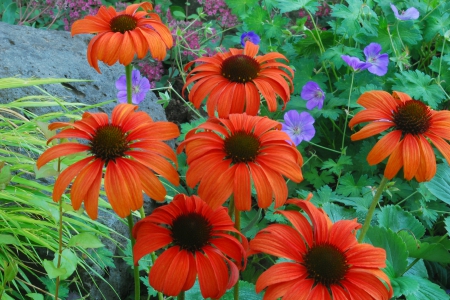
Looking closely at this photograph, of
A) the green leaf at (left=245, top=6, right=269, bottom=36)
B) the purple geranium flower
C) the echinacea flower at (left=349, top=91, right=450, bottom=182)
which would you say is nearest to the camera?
the echinacea flower at (left=349, top=91, right=450, bottom=182)

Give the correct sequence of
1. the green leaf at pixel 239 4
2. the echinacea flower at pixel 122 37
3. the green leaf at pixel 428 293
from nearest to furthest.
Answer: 1. the echinacea flower at pixel 122 37
2. the green leaf at pixel 428 293
3. the green leaf at pixel 239 4

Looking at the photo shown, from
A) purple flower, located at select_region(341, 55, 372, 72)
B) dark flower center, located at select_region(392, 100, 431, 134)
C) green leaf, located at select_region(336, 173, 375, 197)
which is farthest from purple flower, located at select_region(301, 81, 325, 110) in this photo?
dark flower center, located at select_region(392, 100, 431, 134)

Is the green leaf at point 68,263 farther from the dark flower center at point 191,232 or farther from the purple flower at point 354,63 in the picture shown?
the purple flower at point 354,63

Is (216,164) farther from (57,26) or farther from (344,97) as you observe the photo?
(57,26)

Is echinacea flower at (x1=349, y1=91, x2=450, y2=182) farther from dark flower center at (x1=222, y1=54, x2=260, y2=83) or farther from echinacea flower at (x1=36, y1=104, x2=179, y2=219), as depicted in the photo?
echinacea flower at (x1=36, y1=104, x2=179, y2=219)

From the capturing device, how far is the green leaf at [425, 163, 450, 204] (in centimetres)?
137

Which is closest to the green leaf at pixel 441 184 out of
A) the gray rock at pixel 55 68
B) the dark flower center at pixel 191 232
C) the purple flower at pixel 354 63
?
the purple flower at pixel 354 63

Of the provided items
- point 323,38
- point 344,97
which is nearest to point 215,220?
point 344,97

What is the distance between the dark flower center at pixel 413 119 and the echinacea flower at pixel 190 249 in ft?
1.15

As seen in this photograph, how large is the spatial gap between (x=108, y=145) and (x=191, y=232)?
19 centimetres

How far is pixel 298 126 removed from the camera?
174 centimetres

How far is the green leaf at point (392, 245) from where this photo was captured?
1125 millimetres

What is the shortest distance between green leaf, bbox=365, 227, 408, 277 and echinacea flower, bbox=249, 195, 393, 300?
267 millimetres

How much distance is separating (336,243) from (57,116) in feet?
4.03
